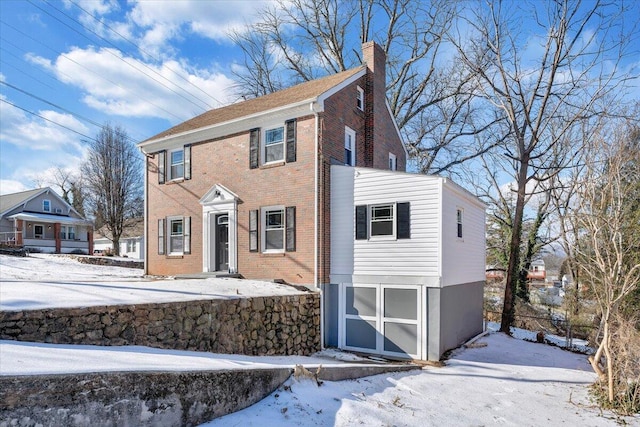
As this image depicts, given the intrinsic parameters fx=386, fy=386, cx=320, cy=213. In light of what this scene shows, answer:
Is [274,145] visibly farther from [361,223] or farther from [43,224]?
[43,224]

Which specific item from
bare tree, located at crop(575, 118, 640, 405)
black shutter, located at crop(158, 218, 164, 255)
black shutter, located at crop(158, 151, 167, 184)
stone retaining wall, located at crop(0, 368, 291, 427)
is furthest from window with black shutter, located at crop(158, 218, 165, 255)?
bare tree, located at crop(575, 118, 640, 405)

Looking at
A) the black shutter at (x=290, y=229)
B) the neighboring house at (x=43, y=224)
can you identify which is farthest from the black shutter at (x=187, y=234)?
the neighboring house at (x=43, y=224)

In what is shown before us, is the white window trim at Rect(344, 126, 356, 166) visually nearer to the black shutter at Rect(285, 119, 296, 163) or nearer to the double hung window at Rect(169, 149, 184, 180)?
the black shutter at Rect(285, 119, 296, 163)

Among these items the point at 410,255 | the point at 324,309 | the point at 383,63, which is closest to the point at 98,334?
the point at 324,309

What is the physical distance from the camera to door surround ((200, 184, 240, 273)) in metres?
13.0

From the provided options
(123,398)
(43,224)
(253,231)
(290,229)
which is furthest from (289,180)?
(43,224)

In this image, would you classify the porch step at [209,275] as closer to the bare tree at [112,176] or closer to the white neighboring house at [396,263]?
the white neighboring house at [396,263]

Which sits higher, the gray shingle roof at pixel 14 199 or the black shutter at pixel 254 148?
the black shutter at pixel 254 148

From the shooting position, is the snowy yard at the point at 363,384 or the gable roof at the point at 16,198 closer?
the snowy yard at the point at 363,384

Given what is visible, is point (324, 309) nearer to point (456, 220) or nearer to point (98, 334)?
point (456, 220)

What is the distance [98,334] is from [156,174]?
1098 centimetres

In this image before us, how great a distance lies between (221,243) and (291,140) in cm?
464

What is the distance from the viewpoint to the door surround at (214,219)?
42.8ft

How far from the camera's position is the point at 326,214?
1170 centimetres
